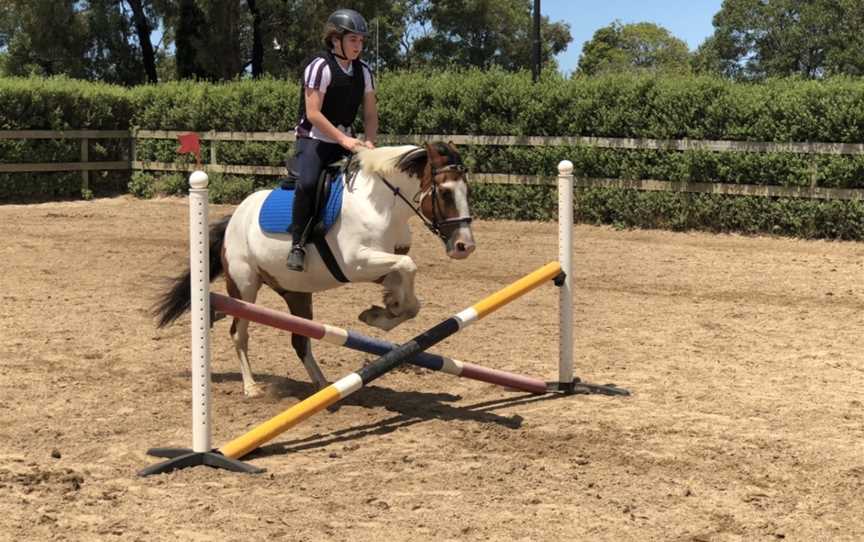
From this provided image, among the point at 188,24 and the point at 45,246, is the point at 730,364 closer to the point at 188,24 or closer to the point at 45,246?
the point at 45,246

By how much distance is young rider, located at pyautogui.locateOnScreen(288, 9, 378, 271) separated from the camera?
6137 millimetres

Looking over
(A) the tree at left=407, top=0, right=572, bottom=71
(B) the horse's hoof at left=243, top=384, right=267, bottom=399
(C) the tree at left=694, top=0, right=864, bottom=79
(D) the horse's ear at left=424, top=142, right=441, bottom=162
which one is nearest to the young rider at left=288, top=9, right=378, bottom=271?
(D) the horse's ear at left=424, top=142, right=441, bottom=162

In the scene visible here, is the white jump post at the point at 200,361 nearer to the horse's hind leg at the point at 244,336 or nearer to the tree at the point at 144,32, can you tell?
the horse's hind leg at the point at 244,336

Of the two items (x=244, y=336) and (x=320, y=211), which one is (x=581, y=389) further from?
(x=244, y=336)

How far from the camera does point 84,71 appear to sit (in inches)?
1430

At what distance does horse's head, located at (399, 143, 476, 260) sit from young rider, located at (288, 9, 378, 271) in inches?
22.2

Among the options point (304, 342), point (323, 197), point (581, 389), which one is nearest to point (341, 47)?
point (323, 197)

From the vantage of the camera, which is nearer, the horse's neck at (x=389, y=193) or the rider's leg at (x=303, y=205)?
the horse's neck at (x=389, y=193)

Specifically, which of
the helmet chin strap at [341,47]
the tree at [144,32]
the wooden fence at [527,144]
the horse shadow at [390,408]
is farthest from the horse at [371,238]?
the tree at [144,32]

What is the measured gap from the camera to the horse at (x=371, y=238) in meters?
5.82

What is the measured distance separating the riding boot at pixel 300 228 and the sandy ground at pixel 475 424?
37.3 inches

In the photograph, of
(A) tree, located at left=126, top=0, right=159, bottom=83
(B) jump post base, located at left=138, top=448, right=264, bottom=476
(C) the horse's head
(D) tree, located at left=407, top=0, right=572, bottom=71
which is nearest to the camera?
(B) jump post base, located at left=138, top=448, right=264, bottom=476

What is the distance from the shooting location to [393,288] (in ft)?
19.6

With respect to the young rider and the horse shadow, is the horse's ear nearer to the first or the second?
the young rider
